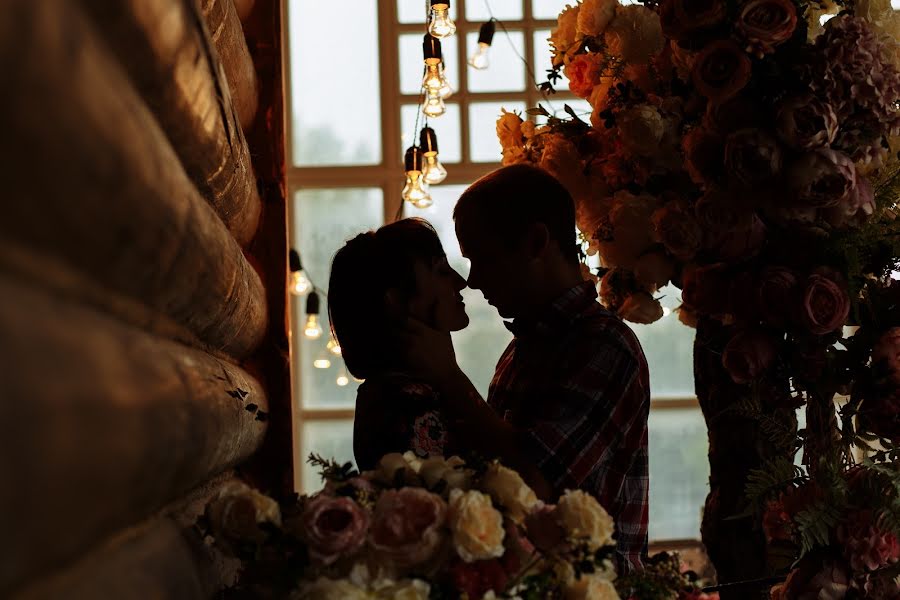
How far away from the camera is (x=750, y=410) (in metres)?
2.05

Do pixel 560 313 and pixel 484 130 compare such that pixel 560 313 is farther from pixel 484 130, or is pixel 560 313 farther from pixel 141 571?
pixel 484 130

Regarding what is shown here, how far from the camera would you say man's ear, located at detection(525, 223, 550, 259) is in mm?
1923

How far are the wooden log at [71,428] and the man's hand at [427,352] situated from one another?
0.94 metres

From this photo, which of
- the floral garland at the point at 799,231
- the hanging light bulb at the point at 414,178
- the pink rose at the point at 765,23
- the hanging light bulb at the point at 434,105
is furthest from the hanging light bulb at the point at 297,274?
the pink rose at the point at 765,23

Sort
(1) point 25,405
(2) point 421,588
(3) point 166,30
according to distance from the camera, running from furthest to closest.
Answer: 1. (2) point 421,588
2. (3) point 166,30
3. (1) point 25,405

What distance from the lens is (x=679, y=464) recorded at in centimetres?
564

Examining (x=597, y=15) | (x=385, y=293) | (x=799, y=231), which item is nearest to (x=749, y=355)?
(x=799, y=231)

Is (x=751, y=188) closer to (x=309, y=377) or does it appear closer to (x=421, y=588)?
(x=421, y=588)

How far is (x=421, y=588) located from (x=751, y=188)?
130 cm

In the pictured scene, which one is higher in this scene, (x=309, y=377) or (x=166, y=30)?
(x=166, y=30)

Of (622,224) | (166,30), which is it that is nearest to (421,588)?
(166,30)

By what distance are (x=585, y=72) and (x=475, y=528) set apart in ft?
5.64

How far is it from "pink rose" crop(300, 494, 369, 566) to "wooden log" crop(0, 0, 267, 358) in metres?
0.24

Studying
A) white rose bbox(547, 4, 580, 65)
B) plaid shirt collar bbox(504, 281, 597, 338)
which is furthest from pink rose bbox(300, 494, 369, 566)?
white rose bbox(547, 4, 580, 65)
